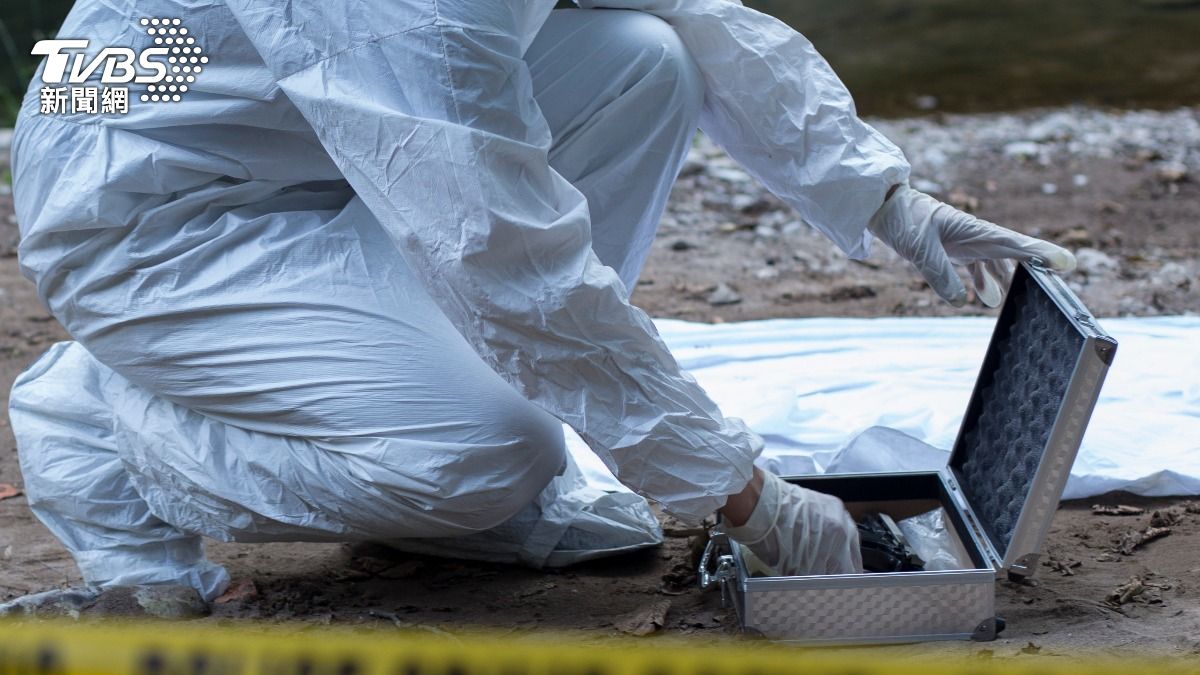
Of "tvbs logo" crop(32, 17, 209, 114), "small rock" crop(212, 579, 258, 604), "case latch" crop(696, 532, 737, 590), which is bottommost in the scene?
"small rock" crop(212, 579, 258, 604)

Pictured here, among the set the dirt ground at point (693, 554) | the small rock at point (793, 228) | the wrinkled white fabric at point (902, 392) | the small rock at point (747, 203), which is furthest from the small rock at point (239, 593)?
the small rock at point (747, 203)

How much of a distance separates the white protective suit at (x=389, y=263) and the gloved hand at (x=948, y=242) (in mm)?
42

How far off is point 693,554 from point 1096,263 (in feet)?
6.65

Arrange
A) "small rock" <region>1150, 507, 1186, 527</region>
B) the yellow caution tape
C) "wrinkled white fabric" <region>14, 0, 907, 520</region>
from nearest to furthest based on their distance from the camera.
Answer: the yellow caution tape → "wrinkled white fabric" <region>14, 0, 907, 520</region> → "small rock" <region>1150, 507, 1186, 527</region>

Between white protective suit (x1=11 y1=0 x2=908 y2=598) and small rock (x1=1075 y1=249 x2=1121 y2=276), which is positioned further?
small rock (x1=1075 y1=249 x2=1121 y2=276)

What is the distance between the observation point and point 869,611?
1.69m

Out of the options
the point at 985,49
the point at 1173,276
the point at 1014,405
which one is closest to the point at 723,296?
the point at 1173,276

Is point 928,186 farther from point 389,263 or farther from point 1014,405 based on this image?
point 389,263

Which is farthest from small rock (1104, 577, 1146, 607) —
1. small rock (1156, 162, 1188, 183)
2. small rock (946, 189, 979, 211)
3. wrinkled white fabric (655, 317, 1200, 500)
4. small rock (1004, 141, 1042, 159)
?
small rock (1004, 141, 1042, 159)

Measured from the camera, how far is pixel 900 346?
9.75 feet

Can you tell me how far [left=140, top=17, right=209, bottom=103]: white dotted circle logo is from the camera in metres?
1.72

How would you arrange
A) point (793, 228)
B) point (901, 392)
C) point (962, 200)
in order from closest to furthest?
point (901, 392), point (793, 228), point (962, 200)

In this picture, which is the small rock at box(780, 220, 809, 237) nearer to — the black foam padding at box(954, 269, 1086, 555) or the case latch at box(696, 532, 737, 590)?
the black foam padding at box(954, 269, 1086, 555)

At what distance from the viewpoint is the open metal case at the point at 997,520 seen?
1650mm
